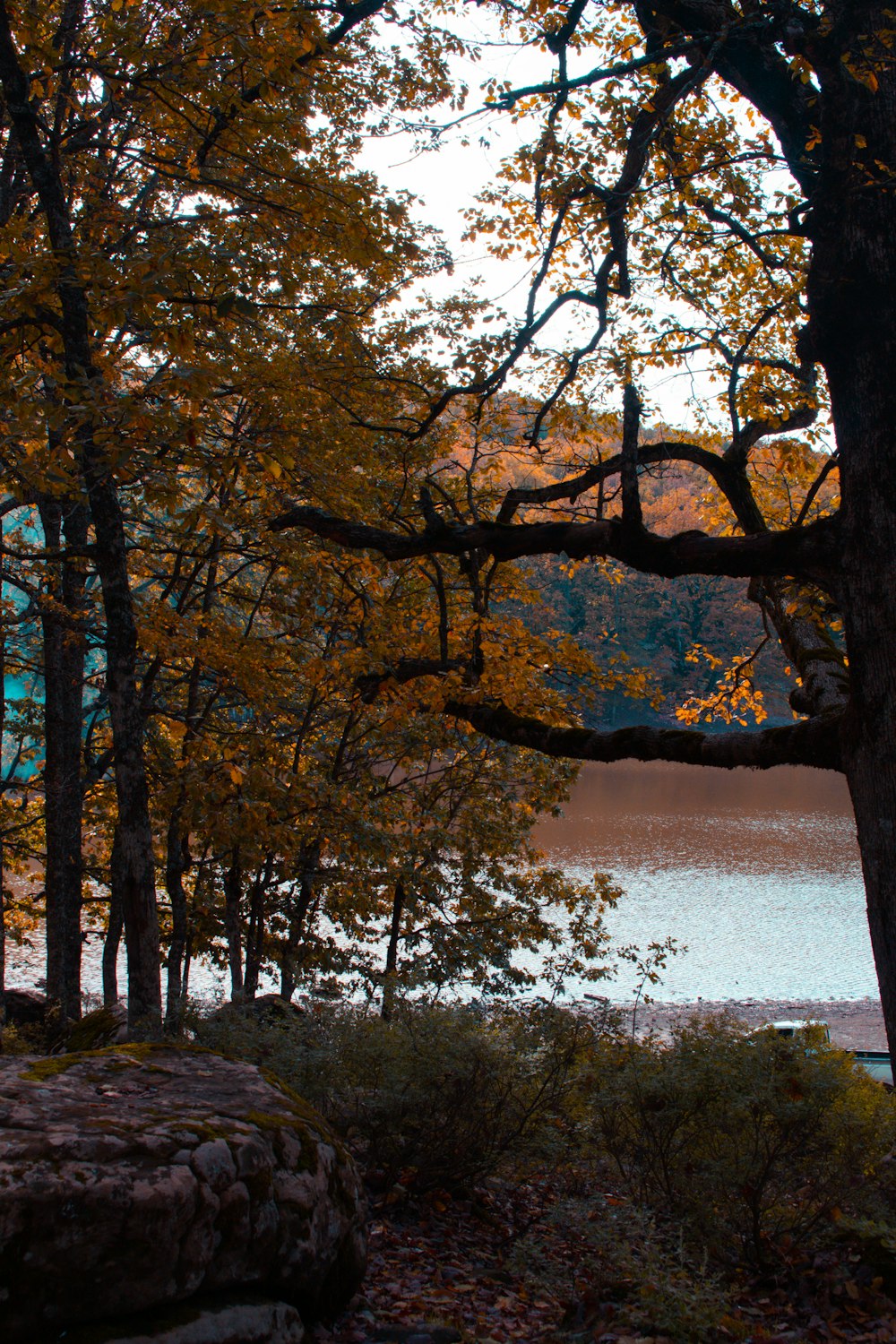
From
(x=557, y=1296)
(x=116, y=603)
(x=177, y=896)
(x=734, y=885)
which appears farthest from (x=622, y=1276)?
(x=734, y=885)

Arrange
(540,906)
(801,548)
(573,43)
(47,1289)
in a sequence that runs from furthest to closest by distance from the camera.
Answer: (540,906)
(573,43)
(801,548)
(47,1289)

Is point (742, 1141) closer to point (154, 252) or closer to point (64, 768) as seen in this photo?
point (154, 252)

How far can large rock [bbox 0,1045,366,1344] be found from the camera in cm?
278

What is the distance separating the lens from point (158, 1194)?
2973 millimetres

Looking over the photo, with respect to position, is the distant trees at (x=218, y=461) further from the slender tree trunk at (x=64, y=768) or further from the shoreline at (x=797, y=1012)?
the shoreline at (x=797, y=1012)

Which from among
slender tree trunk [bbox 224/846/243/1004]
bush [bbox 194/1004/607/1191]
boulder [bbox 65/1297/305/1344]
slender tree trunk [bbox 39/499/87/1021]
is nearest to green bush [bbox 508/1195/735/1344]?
bush [bbox 194/1004/607/1191]

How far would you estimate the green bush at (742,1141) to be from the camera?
15.1ft

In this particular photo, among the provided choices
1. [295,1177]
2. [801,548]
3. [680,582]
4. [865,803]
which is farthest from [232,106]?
[680,582]

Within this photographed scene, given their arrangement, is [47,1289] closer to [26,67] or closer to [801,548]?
[801,548]

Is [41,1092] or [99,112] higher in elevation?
[99,112]

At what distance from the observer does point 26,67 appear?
5836mm

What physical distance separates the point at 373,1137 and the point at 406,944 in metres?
5.62

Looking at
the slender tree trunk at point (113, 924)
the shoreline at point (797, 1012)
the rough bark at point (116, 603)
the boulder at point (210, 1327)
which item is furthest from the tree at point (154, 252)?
the shoreline at point (797, 1012)

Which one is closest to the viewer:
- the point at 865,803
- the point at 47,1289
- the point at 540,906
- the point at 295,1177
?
the point at 47,1289
